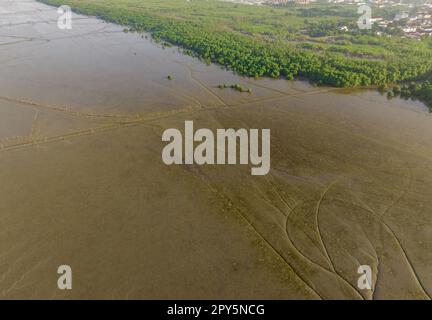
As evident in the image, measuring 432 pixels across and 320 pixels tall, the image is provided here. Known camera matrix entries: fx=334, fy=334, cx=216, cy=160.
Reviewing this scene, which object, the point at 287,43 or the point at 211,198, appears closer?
the point at 211,198

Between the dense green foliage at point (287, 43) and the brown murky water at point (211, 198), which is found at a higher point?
the dense green foliage at point (287, 43)

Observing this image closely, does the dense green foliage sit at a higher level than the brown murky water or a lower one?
higher

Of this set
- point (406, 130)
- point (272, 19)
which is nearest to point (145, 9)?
point (272, 19)

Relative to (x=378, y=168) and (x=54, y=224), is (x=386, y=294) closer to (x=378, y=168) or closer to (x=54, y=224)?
(x=378, y=168)

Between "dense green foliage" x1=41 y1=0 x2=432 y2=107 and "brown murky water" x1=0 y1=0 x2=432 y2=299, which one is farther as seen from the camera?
"dense green foliage" x1=41 y1=0 x2=432 y2=107

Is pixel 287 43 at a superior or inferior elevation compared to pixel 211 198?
superior
